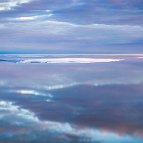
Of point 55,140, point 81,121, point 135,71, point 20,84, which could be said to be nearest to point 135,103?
point 81,121

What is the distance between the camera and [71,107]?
1080 cm

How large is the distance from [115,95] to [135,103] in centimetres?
130

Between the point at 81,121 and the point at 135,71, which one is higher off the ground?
the point at 135,71

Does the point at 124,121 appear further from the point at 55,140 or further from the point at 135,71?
the point at 135,71

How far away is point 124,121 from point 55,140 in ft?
7.07

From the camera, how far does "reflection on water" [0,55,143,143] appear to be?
8.46 metres

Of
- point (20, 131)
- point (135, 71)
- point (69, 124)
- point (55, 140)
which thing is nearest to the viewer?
point (55, 140)

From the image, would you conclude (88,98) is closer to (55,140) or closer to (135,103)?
(135,103)

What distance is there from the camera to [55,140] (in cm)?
802

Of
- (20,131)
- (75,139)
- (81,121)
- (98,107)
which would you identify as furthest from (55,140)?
(98,107)

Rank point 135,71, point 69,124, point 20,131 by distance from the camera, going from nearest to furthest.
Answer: point 20,131
point 69,124
point 135,71

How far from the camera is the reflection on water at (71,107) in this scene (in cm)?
846

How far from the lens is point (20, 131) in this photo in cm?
861

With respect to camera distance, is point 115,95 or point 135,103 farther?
point 115,95
